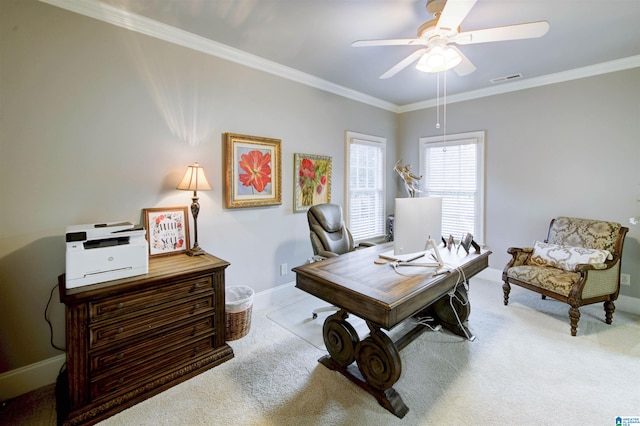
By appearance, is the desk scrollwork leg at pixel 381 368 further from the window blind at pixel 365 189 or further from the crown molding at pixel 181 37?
the crown molding at pixel 181 37

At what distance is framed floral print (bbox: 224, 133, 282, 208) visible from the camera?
9.29 ft

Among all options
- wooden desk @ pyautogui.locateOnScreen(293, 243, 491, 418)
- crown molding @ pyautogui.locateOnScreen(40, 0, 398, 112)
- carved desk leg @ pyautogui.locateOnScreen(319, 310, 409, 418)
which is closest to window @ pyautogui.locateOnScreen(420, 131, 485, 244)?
crown molding @ pyautogui.locateOnScreen(40, 0, 398, 112)

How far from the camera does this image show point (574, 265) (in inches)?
112

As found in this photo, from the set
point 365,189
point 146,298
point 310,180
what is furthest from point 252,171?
point 365,189

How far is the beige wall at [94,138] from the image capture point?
1874 mm

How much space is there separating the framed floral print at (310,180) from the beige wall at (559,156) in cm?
215

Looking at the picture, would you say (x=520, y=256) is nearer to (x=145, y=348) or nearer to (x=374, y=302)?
(x=374, y=302)

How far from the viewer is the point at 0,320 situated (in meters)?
1.88

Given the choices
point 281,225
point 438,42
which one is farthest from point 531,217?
point 281,225

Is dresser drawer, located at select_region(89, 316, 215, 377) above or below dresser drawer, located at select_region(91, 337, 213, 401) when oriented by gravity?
above

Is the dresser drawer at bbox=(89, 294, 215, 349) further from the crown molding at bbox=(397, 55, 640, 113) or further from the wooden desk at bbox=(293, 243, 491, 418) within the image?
the crown molding at bbox=(397, 55, 640, 113)

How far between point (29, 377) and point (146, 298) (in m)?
1.01

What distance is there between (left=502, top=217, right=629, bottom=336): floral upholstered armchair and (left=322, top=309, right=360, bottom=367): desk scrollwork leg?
209 cm

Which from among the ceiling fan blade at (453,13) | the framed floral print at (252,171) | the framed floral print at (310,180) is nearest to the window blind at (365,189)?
the framed floral print at (310,180)
